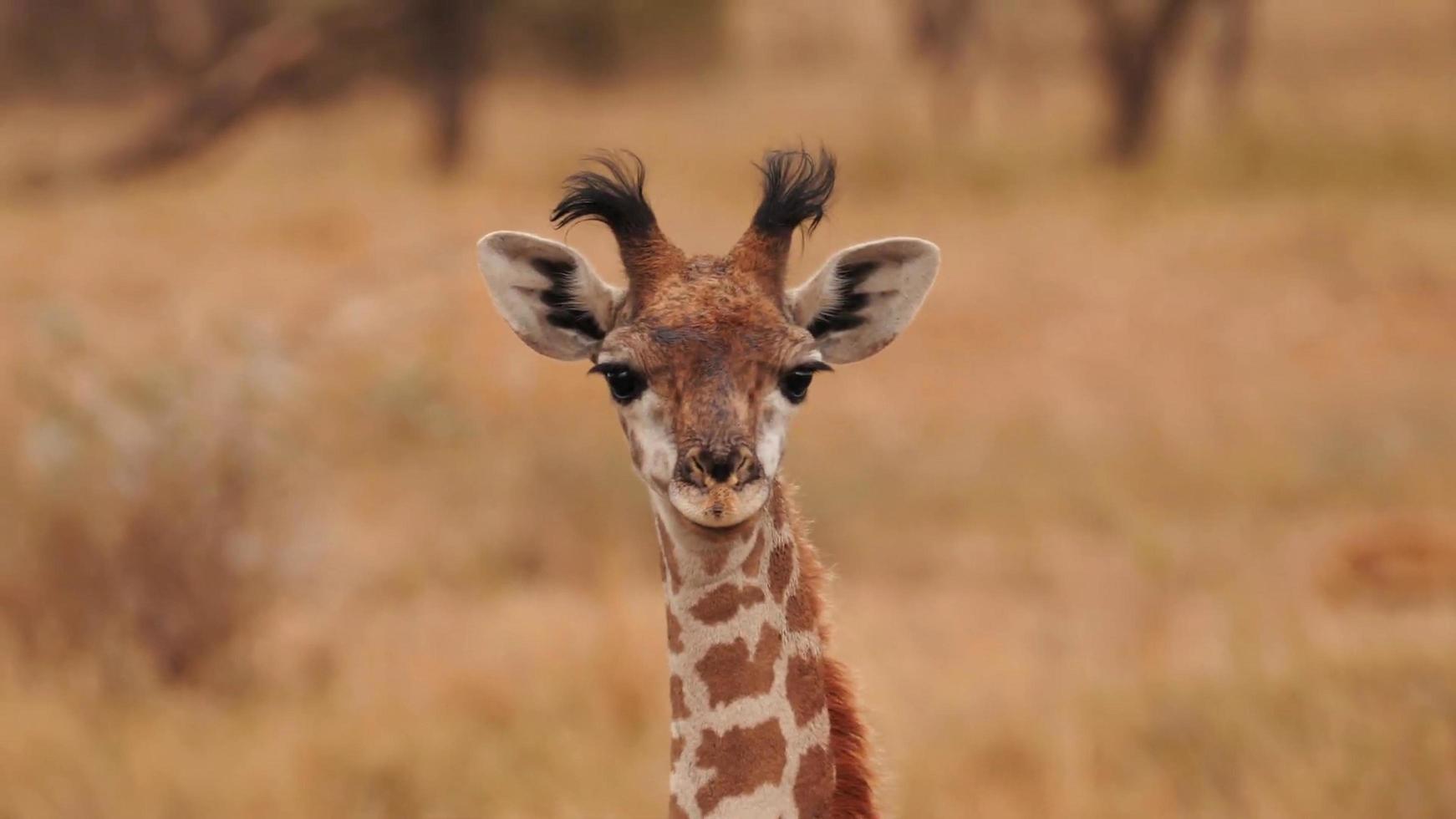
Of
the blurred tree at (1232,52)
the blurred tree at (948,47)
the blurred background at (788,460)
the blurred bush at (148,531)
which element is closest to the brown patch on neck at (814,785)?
the blurred background at (788,460)

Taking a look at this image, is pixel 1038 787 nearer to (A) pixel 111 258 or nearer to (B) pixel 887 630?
(B) pixel 887 630

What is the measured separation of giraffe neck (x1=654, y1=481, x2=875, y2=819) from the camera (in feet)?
12.1

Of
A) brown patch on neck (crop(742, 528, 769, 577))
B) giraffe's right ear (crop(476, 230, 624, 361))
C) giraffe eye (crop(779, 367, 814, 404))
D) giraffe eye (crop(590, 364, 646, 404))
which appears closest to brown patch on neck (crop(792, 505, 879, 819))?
brown patch on neck (crop(742, 528, 769, 577))

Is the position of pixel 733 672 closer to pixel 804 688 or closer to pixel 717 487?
pixel 804 688

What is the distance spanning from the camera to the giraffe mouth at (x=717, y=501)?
3.39 m

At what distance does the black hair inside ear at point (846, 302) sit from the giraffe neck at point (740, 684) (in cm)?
45

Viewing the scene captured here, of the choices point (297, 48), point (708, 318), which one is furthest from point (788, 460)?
point (297, 48)

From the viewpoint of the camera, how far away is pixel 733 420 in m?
3.51

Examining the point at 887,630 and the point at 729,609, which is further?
the point at 887,630

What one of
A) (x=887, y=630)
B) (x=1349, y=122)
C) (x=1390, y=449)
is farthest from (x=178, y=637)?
(x=1349, y=122)

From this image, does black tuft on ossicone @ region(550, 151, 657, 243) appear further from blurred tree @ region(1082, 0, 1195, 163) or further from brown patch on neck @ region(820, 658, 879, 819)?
blurred tree @ region(1082, 0, 1195, 163)

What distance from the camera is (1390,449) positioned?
41.1ft

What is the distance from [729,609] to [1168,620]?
634cm

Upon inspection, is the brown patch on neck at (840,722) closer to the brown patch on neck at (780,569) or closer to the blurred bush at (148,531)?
the brown patch on neck at (780,569)
